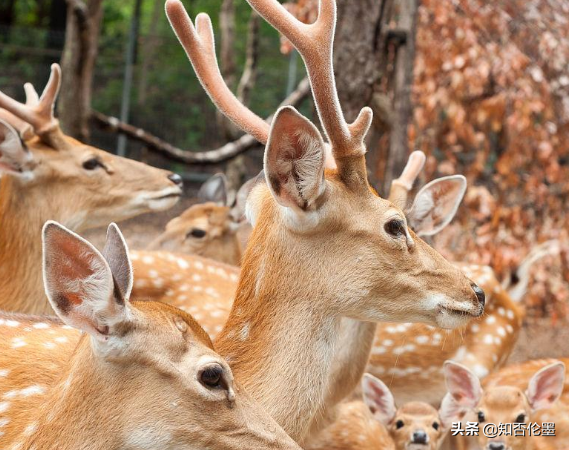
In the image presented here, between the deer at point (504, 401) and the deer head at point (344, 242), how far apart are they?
1.58 m

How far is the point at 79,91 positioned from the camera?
6.80 m

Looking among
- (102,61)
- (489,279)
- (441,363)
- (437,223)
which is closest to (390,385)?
(441,363)

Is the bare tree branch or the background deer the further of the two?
the bare tree branch

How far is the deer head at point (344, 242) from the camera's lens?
10.7ft

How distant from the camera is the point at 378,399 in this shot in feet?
16.8

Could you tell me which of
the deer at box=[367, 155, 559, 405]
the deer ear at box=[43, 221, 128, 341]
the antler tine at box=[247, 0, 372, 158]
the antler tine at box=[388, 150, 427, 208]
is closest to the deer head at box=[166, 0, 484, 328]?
the antler tine at box=[247, 0, 372, 158]

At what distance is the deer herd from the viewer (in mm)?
2551

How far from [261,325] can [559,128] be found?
5.20 m

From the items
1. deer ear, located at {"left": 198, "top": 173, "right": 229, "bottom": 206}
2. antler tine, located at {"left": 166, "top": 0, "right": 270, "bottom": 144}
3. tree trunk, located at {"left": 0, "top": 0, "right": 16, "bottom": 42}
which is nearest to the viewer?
antler tine, located at {"left": 166, "top": 0, "right": 270, "bottom": 144}

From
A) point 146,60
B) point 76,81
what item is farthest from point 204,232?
point 146,60

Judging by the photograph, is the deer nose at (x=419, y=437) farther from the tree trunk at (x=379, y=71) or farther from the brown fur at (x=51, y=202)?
the brown fur at (x=51, y=202)

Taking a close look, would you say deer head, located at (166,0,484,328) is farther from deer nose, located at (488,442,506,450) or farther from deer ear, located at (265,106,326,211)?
deer nose, located at (488,442,506,450)

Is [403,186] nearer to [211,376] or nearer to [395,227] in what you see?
[395,227]

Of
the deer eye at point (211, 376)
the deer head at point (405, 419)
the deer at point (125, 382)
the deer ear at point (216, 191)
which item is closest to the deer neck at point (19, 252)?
the deer head at point (405, 419)
